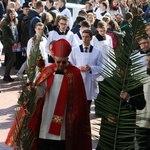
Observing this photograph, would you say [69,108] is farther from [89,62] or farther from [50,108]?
[89,62]

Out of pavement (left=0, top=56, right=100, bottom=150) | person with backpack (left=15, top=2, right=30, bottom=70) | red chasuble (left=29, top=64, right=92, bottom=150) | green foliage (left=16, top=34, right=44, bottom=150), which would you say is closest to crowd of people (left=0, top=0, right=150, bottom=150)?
red chasuble (left=29, top=64, right=92, bottom=150)

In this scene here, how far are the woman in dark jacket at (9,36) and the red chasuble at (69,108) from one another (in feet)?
21.8

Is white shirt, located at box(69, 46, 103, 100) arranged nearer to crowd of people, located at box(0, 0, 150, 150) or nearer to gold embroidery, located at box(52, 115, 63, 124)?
crowd of people, located at box(0, 0, 150, 150)

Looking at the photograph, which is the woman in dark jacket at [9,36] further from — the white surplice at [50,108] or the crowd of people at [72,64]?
the white surplice at [50,108]

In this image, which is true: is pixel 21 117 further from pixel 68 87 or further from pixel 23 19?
pixel 23 19

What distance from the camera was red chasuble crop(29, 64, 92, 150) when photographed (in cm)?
570

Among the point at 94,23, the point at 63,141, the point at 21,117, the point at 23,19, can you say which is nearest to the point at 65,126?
the point at 63,141

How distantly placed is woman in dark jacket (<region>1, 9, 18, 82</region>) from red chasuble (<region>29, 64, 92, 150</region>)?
6.65 m

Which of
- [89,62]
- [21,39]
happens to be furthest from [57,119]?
[21,39]

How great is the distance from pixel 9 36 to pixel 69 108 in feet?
22.9

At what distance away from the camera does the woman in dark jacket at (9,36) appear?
40.1ft

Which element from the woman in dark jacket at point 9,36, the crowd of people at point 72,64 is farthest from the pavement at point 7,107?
the crowd of people at point 72,64

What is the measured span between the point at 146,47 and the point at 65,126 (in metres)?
2.14

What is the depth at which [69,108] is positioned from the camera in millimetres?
5742
